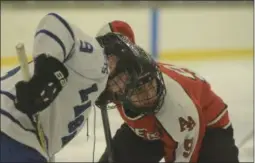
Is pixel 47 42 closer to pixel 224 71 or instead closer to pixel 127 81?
pixel 127 81

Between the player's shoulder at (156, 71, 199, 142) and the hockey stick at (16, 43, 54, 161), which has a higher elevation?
the hockey stick at (16, 43, 54, 161)

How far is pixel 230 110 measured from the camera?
6.05 feet

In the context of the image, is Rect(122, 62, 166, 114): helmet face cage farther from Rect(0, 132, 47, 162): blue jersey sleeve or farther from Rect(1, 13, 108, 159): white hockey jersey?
Rect(0, 132, 47, 162): blue jersey sleeve

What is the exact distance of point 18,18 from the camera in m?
2.98

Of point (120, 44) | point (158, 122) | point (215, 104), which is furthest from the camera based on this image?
point (215, 104)

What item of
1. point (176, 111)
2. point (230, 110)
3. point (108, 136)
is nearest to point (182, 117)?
point (176, 111)

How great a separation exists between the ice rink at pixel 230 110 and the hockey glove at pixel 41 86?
0.36 meters

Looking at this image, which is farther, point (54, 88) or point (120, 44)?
point (120, 44)

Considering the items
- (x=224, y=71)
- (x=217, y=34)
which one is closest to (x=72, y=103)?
(x=224, y=71)

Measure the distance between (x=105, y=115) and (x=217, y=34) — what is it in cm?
216

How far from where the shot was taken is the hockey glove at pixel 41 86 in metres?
0.76

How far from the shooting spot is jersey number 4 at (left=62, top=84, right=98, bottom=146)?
0.92 m

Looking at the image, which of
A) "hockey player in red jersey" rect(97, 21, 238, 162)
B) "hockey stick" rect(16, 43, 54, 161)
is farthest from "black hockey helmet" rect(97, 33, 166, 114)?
"hockey stick" rect(16, 43, 54, 161)

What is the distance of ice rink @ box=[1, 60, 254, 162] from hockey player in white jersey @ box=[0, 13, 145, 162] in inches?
9.6
